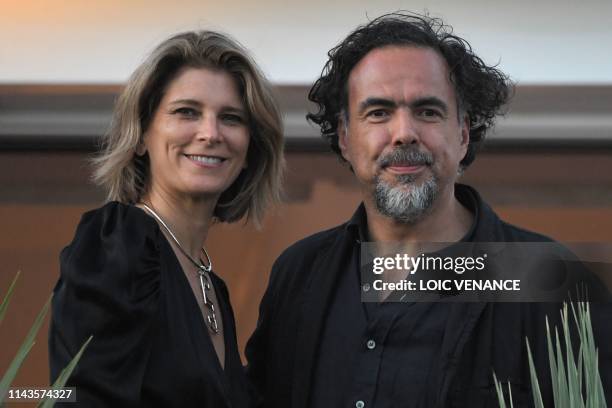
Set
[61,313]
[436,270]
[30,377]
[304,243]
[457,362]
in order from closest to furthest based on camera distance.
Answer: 1. [61,313]
2. [457,362]
3. [436,270]
4. [304,243]
5. [30,377]

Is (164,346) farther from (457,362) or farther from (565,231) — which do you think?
(565,231)

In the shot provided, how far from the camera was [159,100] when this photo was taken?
2498mm

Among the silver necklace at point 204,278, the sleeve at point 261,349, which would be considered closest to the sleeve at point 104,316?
the silver necklace at point 204,278

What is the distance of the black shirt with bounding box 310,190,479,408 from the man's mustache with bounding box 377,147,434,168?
190 millimetres

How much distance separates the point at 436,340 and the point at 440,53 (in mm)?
764

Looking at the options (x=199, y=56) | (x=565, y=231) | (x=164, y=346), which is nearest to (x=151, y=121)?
(x=199, y=56)

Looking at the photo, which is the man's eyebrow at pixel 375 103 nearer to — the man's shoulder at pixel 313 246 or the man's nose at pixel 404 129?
the man's nose at pixel 404 129

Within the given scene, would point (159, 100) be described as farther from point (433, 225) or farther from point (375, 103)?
point (433, 225)

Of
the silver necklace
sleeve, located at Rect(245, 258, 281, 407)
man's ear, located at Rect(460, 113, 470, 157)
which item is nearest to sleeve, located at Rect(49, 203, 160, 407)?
the silver necklace

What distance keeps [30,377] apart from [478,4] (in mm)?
1615

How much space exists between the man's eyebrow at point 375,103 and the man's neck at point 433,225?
0.73 feet

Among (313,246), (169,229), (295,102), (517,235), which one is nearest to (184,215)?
(169,229)

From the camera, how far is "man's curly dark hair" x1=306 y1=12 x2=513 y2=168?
292 centimetres

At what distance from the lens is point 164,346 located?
7.41 ft
